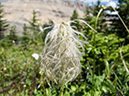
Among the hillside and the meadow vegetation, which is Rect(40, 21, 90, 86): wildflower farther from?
the hillside

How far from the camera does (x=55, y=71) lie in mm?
919

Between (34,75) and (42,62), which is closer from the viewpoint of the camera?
(42,62)

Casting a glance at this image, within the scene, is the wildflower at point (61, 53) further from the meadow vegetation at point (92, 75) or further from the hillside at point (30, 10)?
the hillside at point (30, 10)

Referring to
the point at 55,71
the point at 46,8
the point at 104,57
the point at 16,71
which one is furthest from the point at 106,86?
the point at 46,8

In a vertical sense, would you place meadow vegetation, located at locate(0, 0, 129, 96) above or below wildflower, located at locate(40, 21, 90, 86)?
below

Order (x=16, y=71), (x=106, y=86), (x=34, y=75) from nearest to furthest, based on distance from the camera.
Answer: (x=106, y=86) < (x=34, y=75) < (x=16, y=71)

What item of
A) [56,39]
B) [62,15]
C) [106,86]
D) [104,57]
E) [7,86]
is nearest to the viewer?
[56,39]

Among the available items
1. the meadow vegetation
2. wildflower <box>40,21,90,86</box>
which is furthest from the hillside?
wildflower <box>40,21,90,86</box>

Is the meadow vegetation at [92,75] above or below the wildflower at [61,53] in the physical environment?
below

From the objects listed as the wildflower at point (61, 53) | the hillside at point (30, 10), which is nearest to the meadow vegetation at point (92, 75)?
the wildflower at point (61, 53)

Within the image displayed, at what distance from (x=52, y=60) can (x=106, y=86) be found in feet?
3.39

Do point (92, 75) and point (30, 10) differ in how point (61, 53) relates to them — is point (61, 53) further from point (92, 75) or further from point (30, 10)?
point (30, 10)

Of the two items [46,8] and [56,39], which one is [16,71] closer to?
[56,39]

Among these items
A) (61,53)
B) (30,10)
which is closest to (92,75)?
(61,53)
